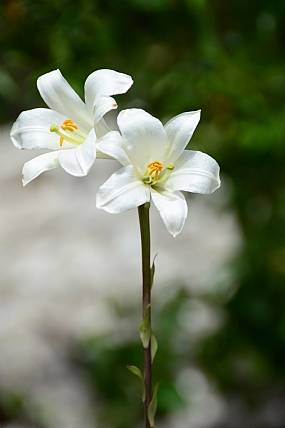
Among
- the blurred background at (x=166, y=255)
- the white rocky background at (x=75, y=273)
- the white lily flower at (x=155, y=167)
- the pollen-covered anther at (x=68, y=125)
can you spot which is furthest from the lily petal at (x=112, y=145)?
the white rocky background at (x=75, y=273)

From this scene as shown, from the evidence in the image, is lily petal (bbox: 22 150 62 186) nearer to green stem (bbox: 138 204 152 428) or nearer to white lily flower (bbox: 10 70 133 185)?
white lily flower (bbox: 10 70 133 185)

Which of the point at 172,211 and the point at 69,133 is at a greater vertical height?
the point at 69,133

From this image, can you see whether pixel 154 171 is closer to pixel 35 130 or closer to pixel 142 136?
pixel 142 136

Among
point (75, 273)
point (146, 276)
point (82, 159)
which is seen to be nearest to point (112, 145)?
point (82, 159)

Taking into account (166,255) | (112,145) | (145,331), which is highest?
(112,145)

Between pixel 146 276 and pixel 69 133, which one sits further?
pixel 69 133
